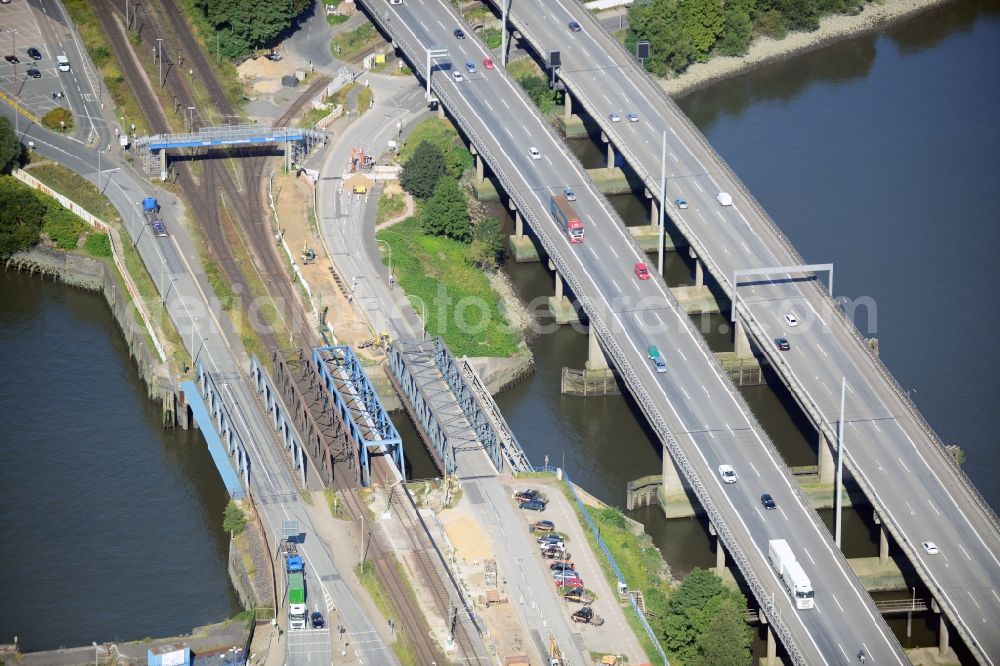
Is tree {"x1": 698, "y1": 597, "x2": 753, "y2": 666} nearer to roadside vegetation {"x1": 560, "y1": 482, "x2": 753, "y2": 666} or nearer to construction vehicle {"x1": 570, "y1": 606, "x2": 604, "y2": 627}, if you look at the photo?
roadside vegetation {"x1": 560, "y1": 482, "x2": 753, "y2": 666}

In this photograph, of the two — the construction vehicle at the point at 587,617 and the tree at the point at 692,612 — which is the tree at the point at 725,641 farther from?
the construction vehicle at the point at 587,617

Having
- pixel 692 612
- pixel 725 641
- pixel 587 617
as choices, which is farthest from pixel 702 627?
pixel 587 617

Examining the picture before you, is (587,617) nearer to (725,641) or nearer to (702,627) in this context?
(702,627)

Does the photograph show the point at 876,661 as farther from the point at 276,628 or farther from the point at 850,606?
the point at 276,628

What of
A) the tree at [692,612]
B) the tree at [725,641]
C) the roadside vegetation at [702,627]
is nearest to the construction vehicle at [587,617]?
the roadside vegetation at [702,627]

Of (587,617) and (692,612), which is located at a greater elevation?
(692,612)
